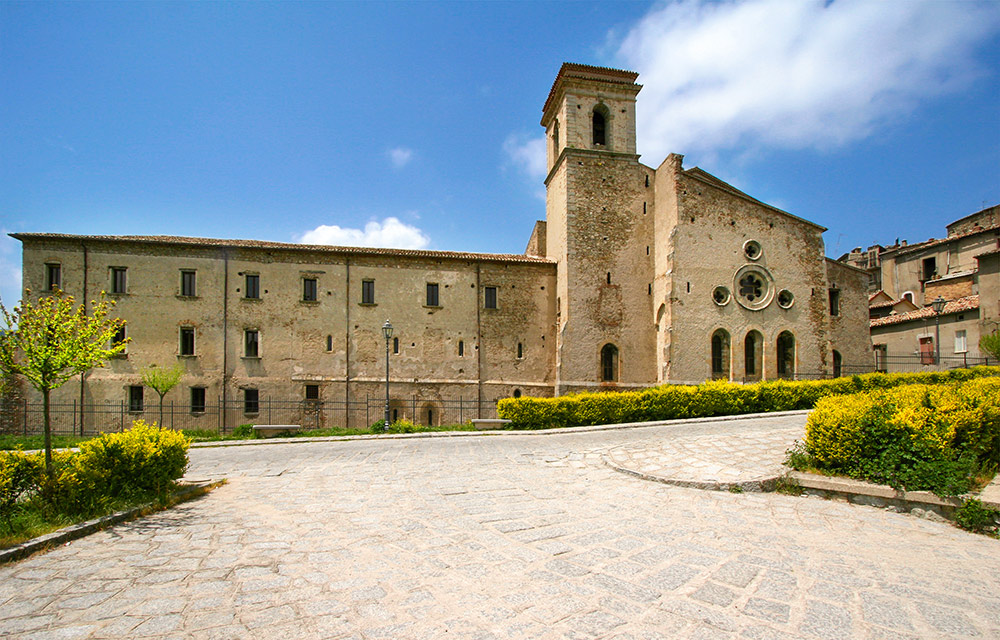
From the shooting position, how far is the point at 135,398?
23.0 metres

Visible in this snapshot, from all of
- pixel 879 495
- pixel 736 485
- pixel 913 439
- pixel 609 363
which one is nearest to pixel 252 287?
pixel 609 363

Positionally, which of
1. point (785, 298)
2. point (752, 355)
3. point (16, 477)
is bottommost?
point (16, 477)

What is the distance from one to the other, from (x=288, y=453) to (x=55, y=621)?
981cm

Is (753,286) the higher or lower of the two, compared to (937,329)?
higher

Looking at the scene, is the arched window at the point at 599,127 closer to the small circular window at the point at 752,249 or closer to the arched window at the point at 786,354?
the small circular window at the point at 752,249

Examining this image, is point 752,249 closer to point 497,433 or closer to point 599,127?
point 599,127

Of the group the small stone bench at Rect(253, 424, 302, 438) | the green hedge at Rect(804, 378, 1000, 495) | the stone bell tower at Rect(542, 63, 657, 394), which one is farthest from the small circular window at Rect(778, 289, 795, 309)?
the small stone bench at Rect(253, 424, 302, 438)

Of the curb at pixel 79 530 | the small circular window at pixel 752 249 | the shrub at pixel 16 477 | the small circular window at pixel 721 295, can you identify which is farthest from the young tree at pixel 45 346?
the small circular window at pixel 752 249

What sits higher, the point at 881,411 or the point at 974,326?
the point at 974,326

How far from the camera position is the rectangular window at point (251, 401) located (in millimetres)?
23781

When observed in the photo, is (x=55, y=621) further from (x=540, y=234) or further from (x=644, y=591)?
(x=540, y=234)

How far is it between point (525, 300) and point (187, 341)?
1612 centimetres

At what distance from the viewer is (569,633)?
3311 millimetres

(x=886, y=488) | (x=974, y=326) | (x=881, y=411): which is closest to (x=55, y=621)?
(x=886, y=488)
